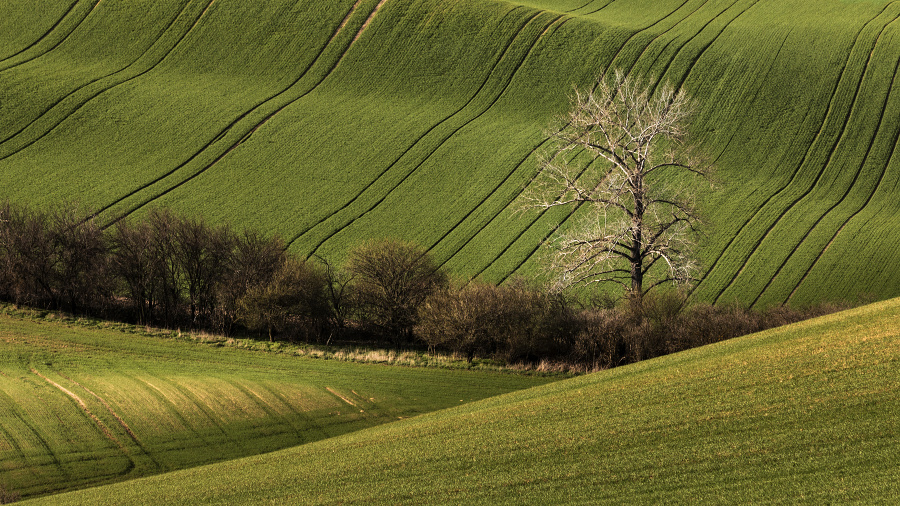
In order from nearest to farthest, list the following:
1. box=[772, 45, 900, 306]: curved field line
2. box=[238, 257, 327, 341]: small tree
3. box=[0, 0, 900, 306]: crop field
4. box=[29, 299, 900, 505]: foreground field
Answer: box=[29, 299, 900, 505]: foreground field
box=[238, 257, 327, 341]: small tree
box=[772, 45, 900, 306]: curved field line
box=[0, 0, 900, 306]: crop field

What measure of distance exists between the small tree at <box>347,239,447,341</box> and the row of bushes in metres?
0.06

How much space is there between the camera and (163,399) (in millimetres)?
27688

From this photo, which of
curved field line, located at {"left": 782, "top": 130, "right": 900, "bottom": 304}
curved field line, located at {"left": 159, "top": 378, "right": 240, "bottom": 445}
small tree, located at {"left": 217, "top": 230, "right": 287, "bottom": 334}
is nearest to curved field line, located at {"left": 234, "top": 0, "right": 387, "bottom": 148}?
small tree, located at {"left": 217, "top": 230, "right": 287, "bottom": 334}

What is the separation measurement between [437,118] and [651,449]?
50.0 metres

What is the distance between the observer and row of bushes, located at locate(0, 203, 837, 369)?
38.4 metres

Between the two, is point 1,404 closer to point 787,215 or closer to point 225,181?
point 225,181

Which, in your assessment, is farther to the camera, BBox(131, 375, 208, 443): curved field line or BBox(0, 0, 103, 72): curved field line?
BBox(0, 0, 103, 72): curved field line

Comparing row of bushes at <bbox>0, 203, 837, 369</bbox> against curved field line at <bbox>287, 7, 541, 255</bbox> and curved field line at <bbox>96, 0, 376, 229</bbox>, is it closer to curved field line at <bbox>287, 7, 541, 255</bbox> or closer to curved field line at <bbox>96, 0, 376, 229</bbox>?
curved field line at <bbox>96, 0, 376, 229</bbox>

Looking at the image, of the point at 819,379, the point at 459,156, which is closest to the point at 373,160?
the point at 459,156

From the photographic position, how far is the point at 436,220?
52469mm

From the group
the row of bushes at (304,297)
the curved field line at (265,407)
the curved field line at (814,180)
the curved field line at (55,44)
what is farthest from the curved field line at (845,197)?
the curved field line at (55,44)

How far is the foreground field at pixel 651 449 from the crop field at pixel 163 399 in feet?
10.3

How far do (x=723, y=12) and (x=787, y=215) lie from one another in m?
36.5

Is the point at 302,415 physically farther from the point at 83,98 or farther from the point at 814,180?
the point at 83,98
